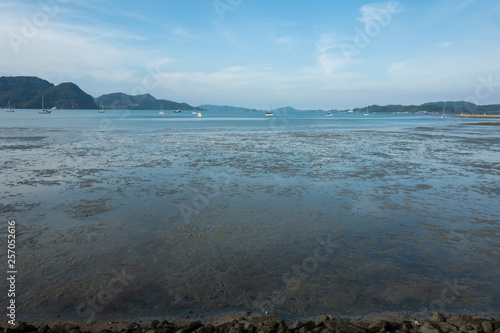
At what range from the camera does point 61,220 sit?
9984 millimetres

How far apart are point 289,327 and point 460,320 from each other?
2981 millimetres

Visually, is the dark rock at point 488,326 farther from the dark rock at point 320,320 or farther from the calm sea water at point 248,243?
the dark rock at point 320,320

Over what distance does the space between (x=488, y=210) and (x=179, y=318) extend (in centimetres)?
1199

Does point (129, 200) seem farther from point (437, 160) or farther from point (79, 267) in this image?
point (437, 160)

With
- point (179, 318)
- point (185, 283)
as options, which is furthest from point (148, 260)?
point (179, 318)

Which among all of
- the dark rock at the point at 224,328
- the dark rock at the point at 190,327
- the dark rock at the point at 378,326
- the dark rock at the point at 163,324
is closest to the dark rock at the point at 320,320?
the dark rock at the point at 378,326

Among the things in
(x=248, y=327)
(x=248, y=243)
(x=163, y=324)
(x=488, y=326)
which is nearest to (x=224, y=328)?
(x=248, y=327)

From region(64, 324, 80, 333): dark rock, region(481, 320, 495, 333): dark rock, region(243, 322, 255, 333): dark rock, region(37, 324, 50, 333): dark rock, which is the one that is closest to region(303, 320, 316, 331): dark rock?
region(243, 322, 255, 333): dark rock

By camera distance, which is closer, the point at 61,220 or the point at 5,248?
the point at 5,248

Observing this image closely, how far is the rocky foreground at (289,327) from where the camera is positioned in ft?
16.1

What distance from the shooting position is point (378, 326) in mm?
5047

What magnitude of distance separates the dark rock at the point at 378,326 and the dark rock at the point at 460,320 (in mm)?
1248

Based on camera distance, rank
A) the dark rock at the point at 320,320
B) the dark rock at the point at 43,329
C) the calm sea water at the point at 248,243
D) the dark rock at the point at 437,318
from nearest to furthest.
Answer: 1. the dark rock at the point at 43,329
2. the dark rock at the point at 320,320
3. the dark rock at the point at 437,318
4. the calm sea water at the point at 248,243

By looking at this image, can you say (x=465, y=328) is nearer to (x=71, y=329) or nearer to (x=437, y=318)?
(x=437, y=318)
